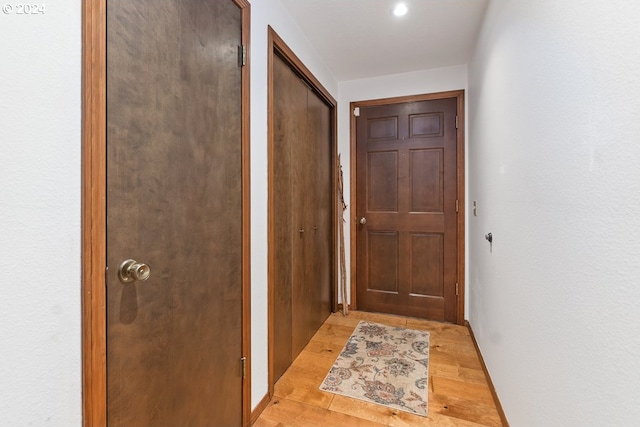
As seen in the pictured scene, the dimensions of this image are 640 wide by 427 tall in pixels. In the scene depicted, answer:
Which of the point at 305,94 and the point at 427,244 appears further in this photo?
the point at 427,244

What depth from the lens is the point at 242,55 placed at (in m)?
1.41

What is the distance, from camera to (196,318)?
1.15 meters

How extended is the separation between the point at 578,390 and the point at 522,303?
482 mm

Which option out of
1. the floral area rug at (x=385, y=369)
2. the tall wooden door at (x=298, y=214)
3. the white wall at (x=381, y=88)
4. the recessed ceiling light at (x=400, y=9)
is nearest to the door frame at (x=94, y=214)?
the tall wooden door at (x=298, y=214)

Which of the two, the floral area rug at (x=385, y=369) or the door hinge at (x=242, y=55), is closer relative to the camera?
the door hinge at (x=242, y=55)

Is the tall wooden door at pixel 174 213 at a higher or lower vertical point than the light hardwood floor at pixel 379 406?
higher

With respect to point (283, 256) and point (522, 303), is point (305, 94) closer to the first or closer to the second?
point (283, 256)

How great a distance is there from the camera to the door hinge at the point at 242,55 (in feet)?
4.58

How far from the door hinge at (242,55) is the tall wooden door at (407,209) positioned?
1.78 m

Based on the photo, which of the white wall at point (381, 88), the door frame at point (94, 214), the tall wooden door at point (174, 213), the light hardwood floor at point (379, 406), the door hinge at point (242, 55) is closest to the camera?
the door frame at point (94, 214)
